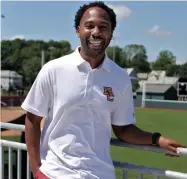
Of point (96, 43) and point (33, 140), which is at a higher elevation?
point (96, 43)

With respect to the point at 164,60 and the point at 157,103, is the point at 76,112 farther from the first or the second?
the point at 164,60

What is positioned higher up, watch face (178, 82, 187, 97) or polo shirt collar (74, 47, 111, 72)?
polo shirt collar (74, 47, 111, 72)

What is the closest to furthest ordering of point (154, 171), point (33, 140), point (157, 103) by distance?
point (33, 140), point (154, 171), point (157, 103)

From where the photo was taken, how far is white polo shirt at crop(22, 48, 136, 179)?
5.92 feet

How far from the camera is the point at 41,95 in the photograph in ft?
6.14

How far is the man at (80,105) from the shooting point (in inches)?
71.2

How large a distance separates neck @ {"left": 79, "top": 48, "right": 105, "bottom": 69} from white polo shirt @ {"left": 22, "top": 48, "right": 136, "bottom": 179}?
0.09ft

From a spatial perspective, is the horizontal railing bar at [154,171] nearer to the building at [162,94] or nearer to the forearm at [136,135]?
the forearm at [136,135]

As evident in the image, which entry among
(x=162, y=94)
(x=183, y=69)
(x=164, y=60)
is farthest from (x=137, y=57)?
(x=162, y=94)

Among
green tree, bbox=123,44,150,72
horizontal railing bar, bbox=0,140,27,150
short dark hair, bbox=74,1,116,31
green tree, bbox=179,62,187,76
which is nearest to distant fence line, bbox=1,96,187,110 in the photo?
horizontal railing bar, bbox=0,140,27,150

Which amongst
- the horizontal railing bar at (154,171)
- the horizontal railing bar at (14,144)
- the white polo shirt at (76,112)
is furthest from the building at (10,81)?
the white polo shirt at (76,112)

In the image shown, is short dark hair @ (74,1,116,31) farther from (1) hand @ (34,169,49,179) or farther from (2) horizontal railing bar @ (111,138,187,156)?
(1) hand @ (34,169,49,179)

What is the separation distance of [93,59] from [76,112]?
0.94 feet

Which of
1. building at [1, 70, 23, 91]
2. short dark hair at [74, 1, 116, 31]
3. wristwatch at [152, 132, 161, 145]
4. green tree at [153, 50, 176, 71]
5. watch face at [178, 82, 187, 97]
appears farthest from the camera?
green tree at [153, 50, 176, 71]
